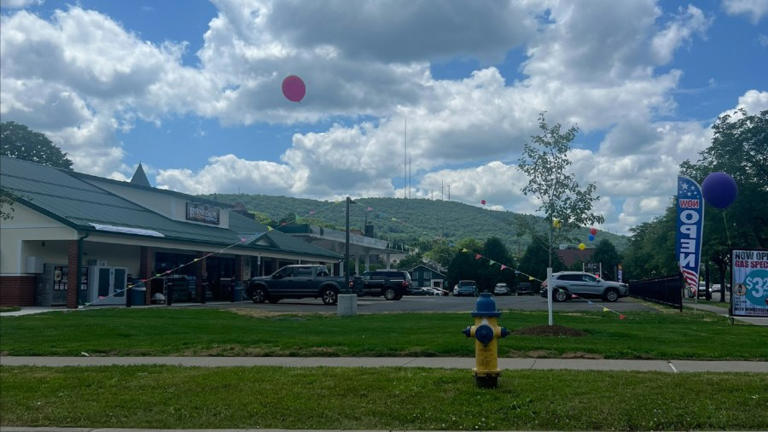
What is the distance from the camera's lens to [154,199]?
38.8 metres

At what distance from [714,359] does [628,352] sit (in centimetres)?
130

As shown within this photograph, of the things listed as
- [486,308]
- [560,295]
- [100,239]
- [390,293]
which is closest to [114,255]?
[100,239]

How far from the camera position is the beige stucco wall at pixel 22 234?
2794 centimetres

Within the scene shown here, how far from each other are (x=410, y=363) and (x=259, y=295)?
23490 millimetres

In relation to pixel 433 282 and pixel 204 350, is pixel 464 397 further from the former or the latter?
pixel 433 282

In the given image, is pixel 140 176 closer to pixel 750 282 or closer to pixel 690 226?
pixel 690 226

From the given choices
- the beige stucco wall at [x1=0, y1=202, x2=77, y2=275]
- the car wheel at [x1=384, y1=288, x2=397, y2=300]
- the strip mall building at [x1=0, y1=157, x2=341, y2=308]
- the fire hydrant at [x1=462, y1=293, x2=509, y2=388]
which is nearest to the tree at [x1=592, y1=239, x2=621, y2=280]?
the strip mall building at [x1=0, y1=157, x2=341, y2=308]

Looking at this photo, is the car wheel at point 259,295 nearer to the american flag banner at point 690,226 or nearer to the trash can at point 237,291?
the trash can at point 237,291

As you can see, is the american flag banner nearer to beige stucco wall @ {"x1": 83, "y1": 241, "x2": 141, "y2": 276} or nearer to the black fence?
the black fence

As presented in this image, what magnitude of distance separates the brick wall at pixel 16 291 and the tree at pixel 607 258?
79719 mm

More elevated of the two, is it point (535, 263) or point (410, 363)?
point (535, 263)

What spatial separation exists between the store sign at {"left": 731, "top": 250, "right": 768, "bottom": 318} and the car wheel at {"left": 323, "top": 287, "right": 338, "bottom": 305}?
58.3ft

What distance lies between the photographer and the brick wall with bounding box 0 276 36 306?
2794 centimetres

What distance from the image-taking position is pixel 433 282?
352 ft
